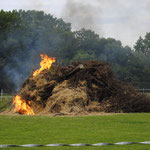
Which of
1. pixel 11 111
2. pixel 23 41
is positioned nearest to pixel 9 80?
Answer: pixel 23 41

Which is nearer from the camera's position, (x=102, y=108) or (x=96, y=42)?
(x=102, y=108)

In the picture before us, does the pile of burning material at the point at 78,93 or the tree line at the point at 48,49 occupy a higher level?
the tree line at the point at 48,49

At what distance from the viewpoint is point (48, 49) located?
7500cm

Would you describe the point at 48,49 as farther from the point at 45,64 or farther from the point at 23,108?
the point at 23,108

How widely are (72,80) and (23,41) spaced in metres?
39.1

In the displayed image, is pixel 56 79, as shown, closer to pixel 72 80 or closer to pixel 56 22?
pixel 72 80

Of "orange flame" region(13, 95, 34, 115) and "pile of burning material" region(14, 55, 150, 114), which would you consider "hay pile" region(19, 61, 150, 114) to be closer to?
"pile of burning material" region(14, 55, 150, 114)

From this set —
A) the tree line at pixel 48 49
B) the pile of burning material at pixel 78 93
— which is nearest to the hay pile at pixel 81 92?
the pile of burning material at pixel 78 93

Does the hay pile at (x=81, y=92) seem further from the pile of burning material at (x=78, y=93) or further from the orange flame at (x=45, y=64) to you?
the orange flame at (x=45, y=64)

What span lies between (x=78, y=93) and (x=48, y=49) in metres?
46.9

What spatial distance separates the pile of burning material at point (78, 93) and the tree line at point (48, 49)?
1649 centimetres

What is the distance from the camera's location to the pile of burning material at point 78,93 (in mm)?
28297

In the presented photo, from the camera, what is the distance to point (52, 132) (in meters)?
16.4

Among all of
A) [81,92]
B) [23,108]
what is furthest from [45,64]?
[81,92]
